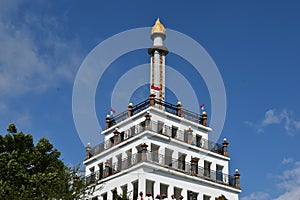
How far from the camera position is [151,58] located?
57.8 metres

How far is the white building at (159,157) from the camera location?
46.4 meters

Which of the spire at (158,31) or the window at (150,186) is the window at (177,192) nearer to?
the window at (150,186)

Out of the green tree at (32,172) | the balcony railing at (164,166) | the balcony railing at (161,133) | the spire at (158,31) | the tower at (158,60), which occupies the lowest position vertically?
the green tree at (32,172)

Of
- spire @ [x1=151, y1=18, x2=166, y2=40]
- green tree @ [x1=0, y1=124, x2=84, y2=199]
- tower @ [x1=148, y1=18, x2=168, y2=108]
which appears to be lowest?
green tree @ [x1=0, y1=124, x2=84, y2=199]

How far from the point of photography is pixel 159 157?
155 ft

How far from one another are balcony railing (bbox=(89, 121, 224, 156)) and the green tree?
35.7 feet

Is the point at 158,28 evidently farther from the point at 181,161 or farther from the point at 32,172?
the point at 32,172

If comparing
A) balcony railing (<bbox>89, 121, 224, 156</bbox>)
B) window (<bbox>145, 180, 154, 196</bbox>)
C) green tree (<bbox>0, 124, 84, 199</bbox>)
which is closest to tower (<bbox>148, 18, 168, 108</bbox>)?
balcony railing (<bbox>89, 121, 224, 156</bbox>)

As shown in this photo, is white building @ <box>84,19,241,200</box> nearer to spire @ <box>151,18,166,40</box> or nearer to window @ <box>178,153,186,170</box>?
window @ <box>178,153,186,170</box>

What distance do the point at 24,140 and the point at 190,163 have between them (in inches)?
663

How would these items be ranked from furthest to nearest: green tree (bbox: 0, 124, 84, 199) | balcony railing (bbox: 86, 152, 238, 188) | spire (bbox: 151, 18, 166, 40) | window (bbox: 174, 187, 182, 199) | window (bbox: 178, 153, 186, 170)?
spire (bbox: 151, 18, 166, 40)
window (bbox: 178, 153, 186, 170)
window (bbox: 174, 187, 182, 199)
balcony railing (bbox: 86, 152, 238, 188)
green tree (bbox: 0, 124, 84, 199)

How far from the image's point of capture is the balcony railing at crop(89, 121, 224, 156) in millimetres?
49312

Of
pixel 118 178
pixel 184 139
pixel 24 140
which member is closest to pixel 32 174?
pixel 24 140

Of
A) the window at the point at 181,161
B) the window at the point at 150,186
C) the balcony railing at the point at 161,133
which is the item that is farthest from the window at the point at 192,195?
the balcony railing at the point at 161,133
